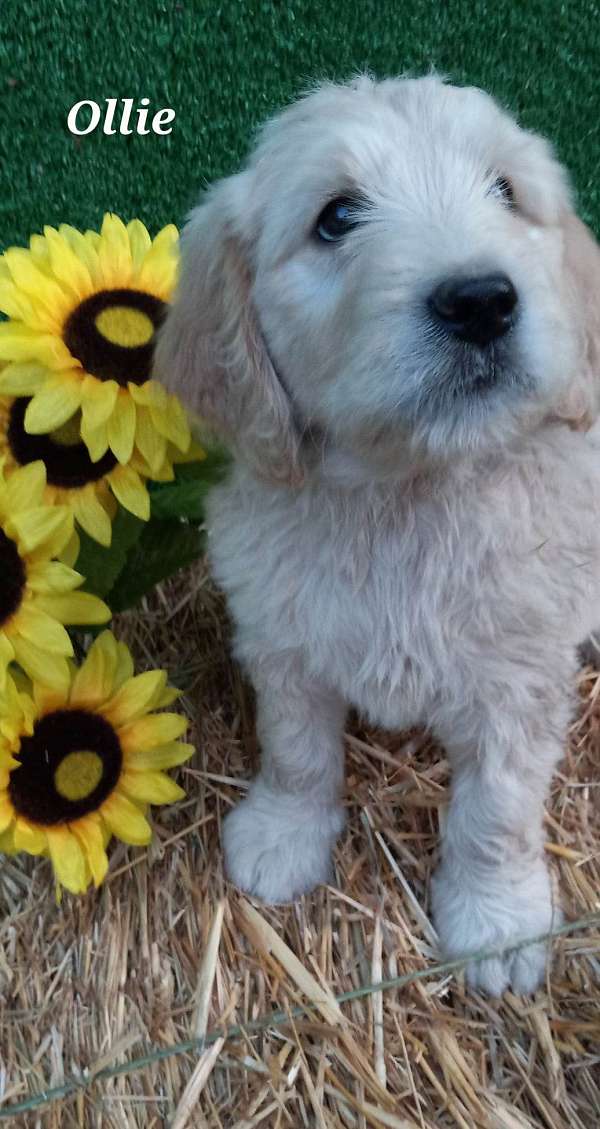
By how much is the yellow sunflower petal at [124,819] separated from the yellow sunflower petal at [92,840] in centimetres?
2

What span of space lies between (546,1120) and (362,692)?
2.39 feet

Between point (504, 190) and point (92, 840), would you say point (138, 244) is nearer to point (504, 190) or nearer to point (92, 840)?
point (504, 190)

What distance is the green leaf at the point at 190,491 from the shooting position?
5.83 ft

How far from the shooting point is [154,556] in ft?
6.25

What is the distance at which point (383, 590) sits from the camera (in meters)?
1.44

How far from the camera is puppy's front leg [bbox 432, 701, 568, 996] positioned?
5.06ft

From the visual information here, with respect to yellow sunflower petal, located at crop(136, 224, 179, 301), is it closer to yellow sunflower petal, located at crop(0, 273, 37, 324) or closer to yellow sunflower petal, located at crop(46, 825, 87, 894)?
yellow sunflower petal, located at crop(0, 273, 37, 324)

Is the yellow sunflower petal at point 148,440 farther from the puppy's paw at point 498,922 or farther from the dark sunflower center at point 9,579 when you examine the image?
the puppy's paw at point 498,922

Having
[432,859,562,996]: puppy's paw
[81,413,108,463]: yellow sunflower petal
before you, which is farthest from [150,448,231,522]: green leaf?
[432,859,562,996]: puppy's paw

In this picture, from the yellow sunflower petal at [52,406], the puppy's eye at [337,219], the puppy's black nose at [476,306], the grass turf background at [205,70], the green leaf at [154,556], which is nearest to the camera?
the puppy's black nose at [476,306]

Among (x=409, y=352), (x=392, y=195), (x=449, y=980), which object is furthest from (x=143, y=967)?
(x=392, y=195)

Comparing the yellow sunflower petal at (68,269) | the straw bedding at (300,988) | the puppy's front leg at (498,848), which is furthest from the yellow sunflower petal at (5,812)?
the yellow sunflower petal at (68,269)

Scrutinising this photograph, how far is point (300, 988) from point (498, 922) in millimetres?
359

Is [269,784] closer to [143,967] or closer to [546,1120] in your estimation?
[143,967]
